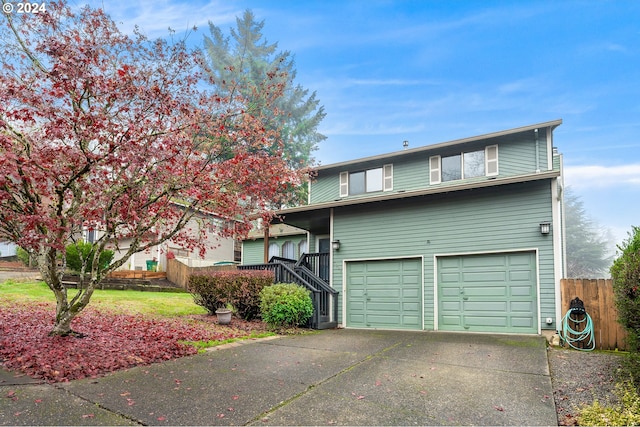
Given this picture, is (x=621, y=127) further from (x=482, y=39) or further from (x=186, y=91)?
(x=186, y=91)

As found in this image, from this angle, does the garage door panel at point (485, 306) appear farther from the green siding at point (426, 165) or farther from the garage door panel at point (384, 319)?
the green siding at point (426, 165)

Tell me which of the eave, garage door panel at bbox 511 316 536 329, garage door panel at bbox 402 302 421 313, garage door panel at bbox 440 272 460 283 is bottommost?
garage door panel at bbox 511 316 536 329

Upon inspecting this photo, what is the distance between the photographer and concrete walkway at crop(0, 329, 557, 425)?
365cm

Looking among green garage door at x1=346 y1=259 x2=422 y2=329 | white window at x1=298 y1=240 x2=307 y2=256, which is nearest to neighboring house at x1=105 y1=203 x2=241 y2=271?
white window at x1=298 y1=240 x2=307 y2=256

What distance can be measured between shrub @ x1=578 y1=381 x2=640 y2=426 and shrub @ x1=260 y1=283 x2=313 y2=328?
6.32 m

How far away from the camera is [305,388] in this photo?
14.9 ft

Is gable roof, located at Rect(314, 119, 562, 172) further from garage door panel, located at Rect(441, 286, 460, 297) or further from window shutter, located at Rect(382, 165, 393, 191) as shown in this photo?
garage door panel, located at Rect(441, 286, 460, 297)

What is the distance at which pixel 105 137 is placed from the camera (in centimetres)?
539

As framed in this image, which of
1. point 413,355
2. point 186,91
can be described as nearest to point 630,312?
Answer: point 413,355

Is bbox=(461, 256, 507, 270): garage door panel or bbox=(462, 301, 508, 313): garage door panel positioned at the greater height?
bbox=(461, 256, 507, 270): garage door panel

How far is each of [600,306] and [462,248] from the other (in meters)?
3.06

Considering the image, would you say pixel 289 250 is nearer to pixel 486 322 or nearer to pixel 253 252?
pixel 253 252

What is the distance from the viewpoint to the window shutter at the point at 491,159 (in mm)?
13430

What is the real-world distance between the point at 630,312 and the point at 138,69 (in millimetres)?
7222
